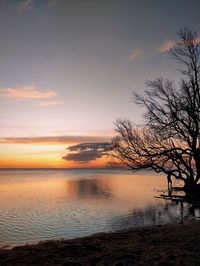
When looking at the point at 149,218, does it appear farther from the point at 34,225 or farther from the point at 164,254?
the point at 164,254

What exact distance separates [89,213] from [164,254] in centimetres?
1693

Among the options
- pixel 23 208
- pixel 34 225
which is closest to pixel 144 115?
pixel 34 225

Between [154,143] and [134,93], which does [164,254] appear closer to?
[154,143]

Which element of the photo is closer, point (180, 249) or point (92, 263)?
point (92, 263)

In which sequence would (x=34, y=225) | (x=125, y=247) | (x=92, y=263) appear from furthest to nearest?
(x=34, y=225) < (x=125, y=247) < (x=92, y=263)

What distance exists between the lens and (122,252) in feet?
31.6

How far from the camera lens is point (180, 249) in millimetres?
9578

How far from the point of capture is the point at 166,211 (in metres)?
26.6

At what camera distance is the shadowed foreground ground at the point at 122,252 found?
8.62m

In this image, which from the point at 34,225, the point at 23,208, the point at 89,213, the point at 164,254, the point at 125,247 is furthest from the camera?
the point at 23,208

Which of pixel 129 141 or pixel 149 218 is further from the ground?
pixel 129 141

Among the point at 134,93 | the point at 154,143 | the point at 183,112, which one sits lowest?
the point at 154,143

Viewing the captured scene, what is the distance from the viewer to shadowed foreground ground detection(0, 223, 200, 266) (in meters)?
8.62

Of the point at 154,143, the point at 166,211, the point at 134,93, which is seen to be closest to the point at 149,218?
the point at 166,211
